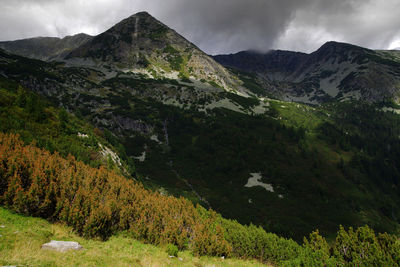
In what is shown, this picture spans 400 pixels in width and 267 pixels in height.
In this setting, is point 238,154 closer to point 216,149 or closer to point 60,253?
point 216,149

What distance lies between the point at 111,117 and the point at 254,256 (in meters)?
120

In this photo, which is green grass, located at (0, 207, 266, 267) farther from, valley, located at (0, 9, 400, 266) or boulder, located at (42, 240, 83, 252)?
valley, located at (0, 9, 400, 266)

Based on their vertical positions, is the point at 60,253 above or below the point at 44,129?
below

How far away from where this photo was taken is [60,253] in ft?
35.5

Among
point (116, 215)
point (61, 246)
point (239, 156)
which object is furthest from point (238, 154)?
point (61, 246)

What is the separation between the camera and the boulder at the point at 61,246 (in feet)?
36.5

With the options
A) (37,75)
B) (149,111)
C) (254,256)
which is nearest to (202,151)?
(149,111)

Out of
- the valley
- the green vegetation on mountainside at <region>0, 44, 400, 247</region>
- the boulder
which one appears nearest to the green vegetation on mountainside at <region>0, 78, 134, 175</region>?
the valley

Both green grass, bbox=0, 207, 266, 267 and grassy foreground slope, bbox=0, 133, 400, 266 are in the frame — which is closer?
green grass, bbox=0, 207, 266, 267

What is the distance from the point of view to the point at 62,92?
13638cm

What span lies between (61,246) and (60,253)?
0.72 metres

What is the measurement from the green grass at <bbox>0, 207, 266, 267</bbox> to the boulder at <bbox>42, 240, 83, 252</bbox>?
37 centimetres

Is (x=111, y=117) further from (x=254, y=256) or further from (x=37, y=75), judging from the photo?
(x=254, y=256)

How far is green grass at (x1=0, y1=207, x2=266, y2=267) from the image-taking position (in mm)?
9828
